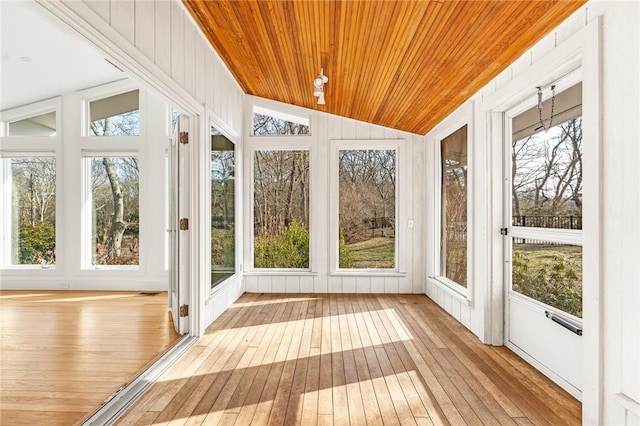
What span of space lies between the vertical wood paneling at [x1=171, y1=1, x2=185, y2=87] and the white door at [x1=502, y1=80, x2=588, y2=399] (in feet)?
9.65

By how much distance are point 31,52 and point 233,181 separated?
111 inches

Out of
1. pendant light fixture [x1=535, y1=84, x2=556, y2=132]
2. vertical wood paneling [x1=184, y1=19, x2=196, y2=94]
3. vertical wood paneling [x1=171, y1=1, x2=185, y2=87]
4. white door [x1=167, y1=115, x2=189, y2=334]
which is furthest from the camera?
white door [x1=167, y1=115, x2=189, y2=334]

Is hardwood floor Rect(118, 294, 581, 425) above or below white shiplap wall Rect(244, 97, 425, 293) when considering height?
below

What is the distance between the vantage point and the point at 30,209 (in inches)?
217

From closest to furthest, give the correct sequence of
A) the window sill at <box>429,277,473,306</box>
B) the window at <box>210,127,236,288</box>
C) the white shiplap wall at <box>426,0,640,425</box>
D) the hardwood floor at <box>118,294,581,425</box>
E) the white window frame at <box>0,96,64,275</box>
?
the white shiplap wall at <box>426,0,640,425</box>
the hardwood floor at <box>118,294,581,425</box>
the window sill at <box>429,277,473,306</box>
the window at <box>210,127,236,288</box>
the white window frame at <box>0,96,64,275</box>

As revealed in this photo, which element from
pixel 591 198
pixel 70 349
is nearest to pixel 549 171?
pixel 591 198

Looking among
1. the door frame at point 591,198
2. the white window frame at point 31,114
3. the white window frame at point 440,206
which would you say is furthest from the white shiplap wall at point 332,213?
the white window frame at point 31,114

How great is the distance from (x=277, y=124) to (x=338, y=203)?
1.56 metres

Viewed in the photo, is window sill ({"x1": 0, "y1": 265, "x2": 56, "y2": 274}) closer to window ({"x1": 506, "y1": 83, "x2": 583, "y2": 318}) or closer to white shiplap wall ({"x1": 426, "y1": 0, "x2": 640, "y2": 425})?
window ({"x1": 506, "y1": 83, "x2": 583, "y2": 318})

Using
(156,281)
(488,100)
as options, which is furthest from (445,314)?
(156,281)

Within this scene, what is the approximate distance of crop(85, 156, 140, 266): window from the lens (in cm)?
549

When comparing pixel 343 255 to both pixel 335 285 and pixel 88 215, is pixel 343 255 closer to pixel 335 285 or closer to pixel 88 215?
pixel 335 285

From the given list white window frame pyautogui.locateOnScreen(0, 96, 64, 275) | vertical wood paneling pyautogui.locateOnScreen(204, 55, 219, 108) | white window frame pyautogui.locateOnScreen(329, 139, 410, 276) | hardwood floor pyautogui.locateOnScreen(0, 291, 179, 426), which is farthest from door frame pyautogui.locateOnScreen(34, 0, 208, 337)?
white window frame pyautogui.locateOnScreen(0, 96, 64, 275)

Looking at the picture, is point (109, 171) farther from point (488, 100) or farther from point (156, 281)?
point (488, 100)
